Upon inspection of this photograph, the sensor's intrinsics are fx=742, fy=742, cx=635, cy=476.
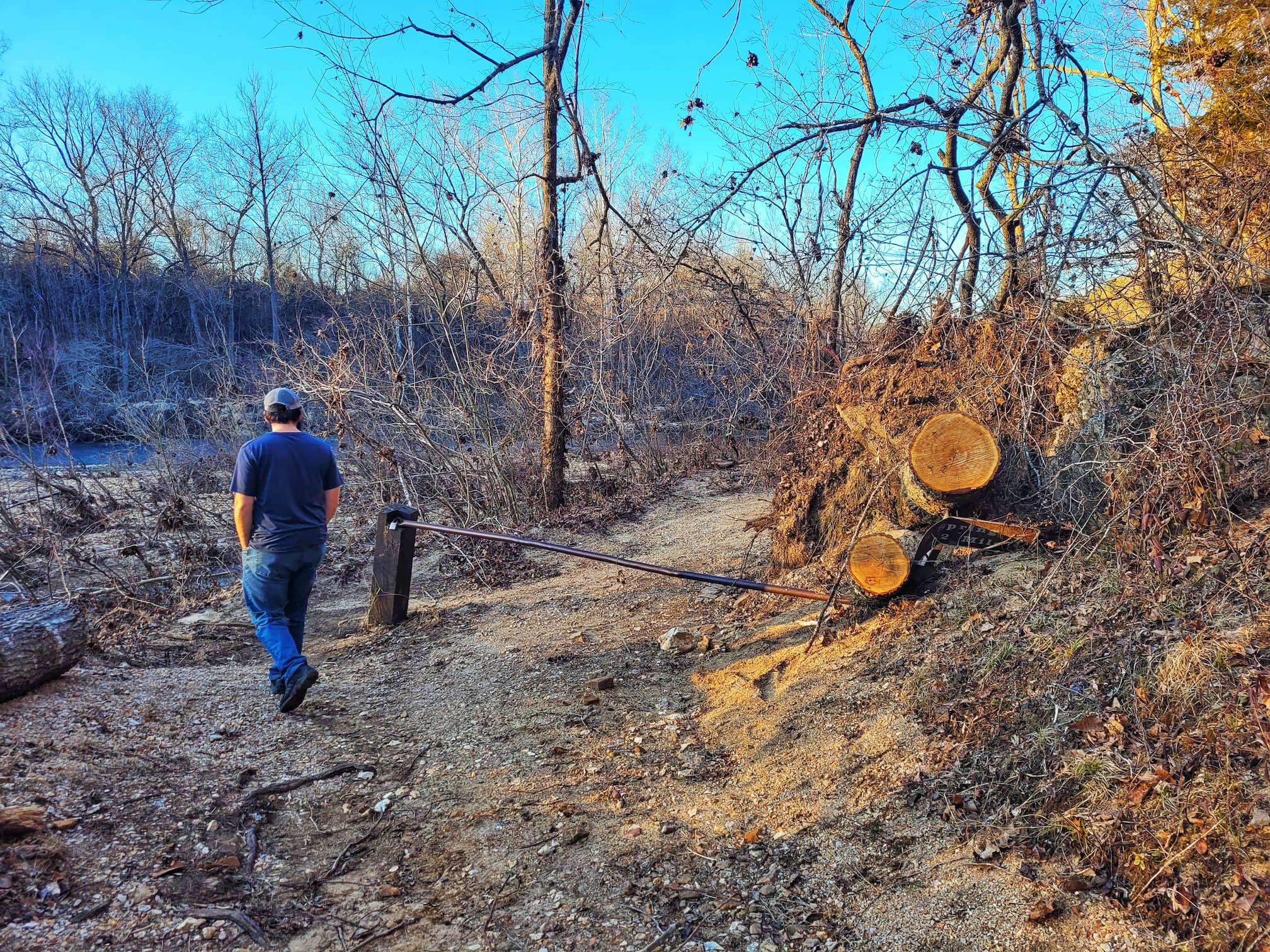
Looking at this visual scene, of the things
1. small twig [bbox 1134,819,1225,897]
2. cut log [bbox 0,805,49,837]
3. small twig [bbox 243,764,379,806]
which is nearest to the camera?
small twig [bbox 1134,819,1225,897]

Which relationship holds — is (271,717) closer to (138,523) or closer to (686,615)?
(686,615)

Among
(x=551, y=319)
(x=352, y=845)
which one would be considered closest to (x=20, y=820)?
(x=352, y=845)

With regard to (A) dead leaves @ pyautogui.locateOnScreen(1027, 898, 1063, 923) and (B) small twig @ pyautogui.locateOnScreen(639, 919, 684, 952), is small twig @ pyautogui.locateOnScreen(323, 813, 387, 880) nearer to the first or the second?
(B) small twig @ pyautogui.locateOnScreen(639, 919, 684, 952)

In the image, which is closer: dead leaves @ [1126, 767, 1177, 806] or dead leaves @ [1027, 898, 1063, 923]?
dead leaves @ [1027, 898, 1063, 923]

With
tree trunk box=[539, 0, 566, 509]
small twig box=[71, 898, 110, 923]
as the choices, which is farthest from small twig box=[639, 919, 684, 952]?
tree trunk box=[539, 0, 566, 509]

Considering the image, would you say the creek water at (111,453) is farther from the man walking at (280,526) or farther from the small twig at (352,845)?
the small twig at (352,845)

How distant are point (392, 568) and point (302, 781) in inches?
105

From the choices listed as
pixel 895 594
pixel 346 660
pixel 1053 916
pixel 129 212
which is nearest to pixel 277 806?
pixel 346 660

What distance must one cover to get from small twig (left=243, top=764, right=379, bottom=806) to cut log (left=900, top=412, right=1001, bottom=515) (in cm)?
360

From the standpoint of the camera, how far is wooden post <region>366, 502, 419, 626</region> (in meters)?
6.09

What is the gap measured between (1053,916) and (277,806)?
10.5 ft

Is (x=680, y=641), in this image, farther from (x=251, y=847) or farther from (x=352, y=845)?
(x=251, y=847)

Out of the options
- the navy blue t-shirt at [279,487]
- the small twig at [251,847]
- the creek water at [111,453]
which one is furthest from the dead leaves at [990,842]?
the creek water at [111,453]

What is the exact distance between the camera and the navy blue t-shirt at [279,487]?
455 cm
